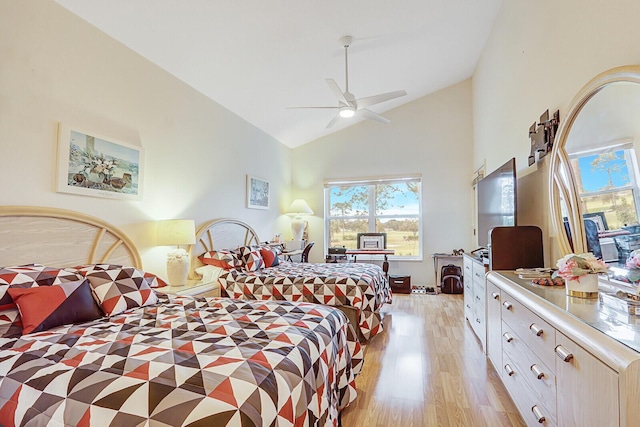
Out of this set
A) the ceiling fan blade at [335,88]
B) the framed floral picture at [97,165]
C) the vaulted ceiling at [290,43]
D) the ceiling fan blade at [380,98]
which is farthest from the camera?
the ceiling fan blade at [380,98]

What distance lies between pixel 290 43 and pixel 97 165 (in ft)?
7.02

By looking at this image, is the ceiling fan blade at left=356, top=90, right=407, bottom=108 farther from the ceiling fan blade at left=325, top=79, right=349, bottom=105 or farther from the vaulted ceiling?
the vaulted ceiling

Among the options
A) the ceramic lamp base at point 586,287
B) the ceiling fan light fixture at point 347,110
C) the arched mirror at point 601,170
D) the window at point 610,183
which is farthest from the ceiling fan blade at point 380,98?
the ceramic lamp base at point 586,287

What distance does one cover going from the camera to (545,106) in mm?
2609

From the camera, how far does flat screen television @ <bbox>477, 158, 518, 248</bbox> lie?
2824 millimetres

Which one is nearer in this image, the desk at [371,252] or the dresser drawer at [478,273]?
the dresser drawer at [478,273]

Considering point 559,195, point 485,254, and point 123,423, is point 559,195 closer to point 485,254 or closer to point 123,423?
point 485,254

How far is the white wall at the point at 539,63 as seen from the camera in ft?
5.73

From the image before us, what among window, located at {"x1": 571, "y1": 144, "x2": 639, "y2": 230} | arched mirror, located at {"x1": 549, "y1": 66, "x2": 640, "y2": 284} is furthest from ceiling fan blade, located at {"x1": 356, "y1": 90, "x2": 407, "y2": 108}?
window, located at {"x1": 571, "y1": 144, "x2": 639, "y2": 230}

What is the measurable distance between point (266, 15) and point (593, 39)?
2.40m

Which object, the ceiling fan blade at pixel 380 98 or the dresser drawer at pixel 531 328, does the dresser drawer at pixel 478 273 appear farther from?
the ceiling fan blade at pixel 380 98

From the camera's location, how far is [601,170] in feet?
5.65

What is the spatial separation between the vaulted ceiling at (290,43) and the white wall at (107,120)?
0.18 metres

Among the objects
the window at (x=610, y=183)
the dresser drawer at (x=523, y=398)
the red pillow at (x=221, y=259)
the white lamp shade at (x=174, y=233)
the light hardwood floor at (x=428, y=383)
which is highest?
the window at (x=610, y=183)
